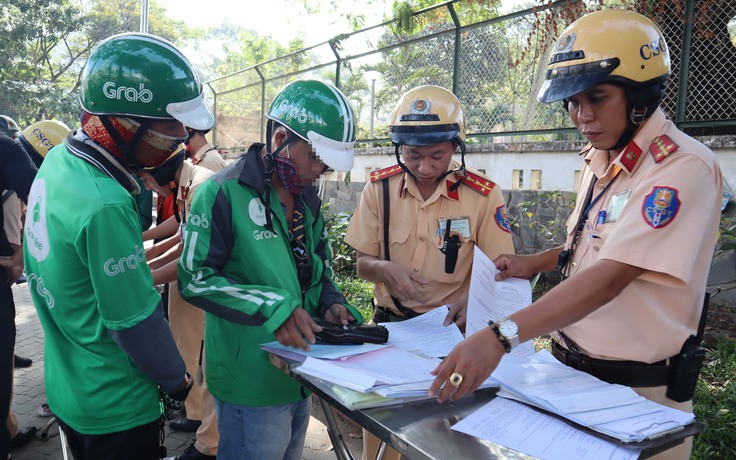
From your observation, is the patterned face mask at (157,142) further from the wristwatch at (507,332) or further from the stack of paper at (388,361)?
the wristwatch at (507,332)

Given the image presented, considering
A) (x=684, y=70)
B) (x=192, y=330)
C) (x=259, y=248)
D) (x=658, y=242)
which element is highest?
(x=684, y=70)

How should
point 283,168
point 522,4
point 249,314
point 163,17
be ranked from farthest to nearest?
1. point 163,17
2. point 522,4
3. point 283,168
4. point 249,314

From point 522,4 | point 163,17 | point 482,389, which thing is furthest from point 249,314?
point 163,17

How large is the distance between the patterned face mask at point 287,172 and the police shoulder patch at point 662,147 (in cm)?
116

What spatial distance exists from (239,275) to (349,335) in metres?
0.47

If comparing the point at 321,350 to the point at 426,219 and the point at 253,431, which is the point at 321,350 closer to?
the point at 253,431

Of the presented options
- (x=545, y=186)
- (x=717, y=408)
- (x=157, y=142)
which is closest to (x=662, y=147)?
(x=157, y=142)

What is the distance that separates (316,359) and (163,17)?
38966 mm

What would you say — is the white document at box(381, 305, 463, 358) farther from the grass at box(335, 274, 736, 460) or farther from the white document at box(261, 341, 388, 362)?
the grass at box(335, 274, 736, 460)

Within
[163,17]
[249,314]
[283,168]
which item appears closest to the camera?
[249,314]

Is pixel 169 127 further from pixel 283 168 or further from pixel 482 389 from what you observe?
pixel 482 389

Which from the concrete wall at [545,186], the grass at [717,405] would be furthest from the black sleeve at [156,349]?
the concrete wall at [545,186]

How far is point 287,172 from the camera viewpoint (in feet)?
6.36

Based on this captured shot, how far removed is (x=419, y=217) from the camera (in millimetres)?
2451
